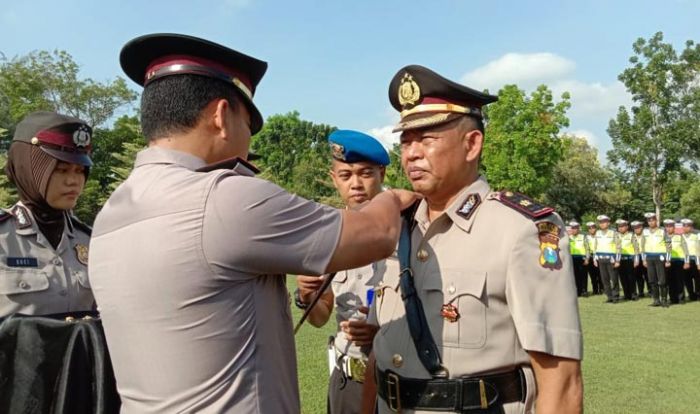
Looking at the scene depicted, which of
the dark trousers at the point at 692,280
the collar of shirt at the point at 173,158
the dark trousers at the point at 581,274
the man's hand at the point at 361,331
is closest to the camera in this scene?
the collar of shirt at the point at 173,158

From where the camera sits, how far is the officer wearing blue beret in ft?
11.7

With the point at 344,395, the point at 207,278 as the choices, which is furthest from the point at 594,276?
the point at 207,278

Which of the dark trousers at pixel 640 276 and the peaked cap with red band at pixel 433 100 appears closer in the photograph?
the peaked cap with red band at pixel 433 100

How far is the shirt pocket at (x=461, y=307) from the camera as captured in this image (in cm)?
226

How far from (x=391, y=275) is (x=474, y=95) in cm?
84

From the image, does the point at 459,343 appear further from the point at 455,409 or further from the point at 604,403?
the point at 604,403

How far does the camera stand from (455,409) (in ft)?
7.29

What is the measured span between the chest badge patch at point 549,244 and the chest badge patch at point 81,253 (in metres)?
2.33

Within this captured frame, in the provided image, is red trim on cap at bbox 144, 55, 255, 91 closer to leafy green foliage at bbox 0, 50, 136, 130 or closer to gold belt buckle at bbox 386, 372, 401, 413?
gold belt buckle at bbox 386, 372, 401, 413

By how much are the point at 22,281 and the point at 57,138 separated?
2.39ft

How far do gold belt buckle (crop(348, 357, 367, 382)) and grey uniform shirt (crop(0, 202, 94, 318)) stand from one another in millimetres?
1444

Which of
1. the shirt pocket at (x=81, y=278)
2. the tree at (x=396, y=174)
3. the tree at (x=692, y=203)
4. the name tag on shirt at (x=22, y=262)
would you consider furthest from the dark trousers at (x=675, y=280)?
the tree at (x=692, y=203)

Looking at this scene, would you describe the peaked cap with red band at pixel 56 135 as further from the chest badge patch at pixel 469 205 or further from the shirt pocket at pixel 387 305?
the chest badge patch at pixel 469 205

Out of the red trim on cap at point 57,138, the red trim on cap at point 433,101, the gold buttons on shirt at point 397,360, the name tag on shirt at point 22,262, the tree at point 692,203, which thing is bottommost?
the gold buttons on shirt at point 397,360
